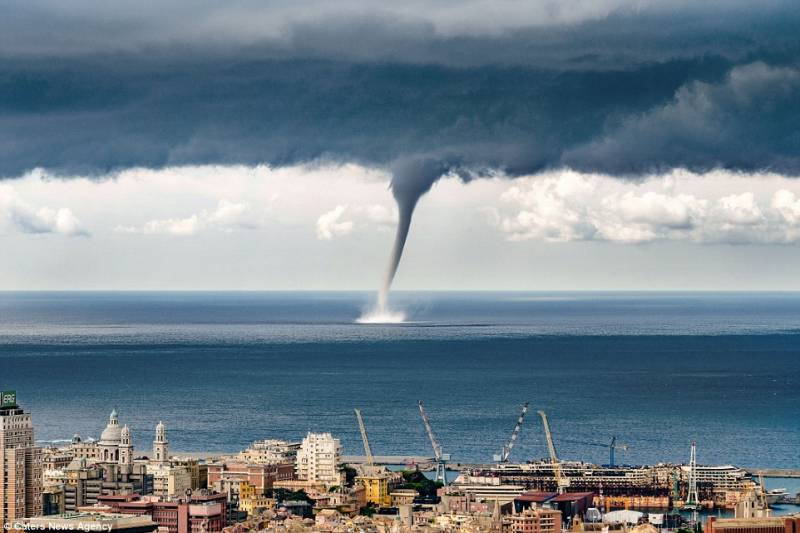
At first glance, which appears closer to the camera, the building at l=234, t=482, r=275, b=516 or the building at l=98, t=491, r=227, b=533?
the building at l=98, t=491, r=227, b=533

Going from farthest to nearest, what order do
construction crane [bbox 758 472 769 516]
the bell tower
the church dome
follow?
the church dome, the bell tower, construction crane [bbox 758 472 769 516]

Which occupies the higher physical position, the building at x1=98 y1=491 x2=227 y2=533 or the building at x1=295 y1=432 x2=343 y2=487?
the building at x1=295 y1=432 x2=343 y2=487

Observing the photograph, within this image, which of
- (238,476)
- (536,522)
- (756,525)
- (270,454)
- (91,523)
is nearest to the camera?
(91,523)

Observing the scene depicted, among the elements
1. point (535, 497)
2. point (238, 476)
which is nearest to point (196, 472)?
point (238, 476)

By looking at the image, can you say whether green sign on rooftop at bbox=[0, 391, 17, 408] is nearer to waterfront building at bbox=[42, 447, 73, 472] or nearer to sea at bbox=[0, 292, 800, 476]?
waterfront building at bbox=[42, 447, 73, 472]

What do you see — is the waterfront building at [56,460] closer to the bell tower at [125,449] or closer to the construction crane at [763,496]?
the bell tower at [125,449]

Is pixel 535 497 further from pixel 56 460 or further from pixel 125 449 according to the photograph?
pixel 56 460

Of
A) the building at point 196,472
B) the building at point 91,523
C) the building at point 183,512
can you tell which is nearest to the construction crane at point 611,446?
the building at point 196,472

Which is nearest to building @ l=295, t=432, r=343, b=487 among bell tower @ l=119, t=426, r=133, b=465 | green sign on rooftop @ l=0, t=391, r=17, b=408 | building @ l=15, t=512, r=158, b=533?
bell tower @ l=119, t=426, r=133, b=465
